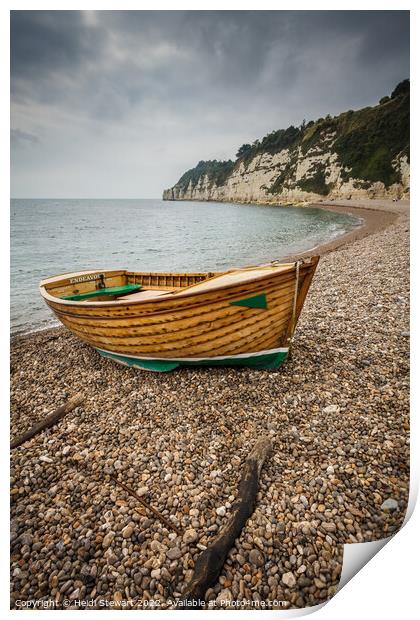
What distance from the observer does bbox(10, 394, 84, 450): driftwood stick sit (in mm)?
3816

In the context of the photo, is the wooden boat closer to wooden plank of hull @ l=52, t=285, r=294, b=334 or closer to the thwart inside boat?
wooden plank of hull @ l=52, t=285, r=294, b=334

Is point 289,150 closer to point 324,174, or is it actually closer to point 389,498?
point 324,174

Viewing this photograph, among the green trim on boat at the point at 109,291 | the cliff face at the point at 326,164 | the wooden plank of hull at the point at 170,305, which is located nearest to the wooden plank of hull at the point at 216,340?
the wooden plank of hull at the point at 170,305

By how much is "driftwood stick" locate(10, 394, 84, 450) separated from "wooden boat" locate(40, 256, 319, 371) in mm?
1090

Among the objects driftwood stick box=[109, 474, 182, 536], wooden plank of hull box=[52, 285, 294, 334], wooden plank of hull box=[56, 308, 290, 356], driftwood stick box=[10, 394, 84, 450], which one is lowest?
driftwood stick box=[109, 474, 182, 536]

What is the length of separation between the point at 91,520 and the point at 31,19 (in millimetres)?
5238

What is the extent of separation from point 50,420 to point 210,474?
8.28 feet

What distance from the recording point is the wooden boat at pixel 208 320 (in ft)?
12.9

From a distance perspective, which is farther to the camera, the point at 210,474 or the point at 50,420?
the point at 50,420

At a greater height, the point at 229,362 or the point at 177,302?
the point at 177,302

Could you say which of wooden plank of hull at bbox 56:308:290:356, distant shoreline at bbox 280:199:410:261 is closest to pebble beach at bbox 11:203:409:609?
wooden plank of hull at bbox 56:308:290:356

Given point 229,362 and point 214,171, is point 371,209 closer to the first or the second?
point 229,362

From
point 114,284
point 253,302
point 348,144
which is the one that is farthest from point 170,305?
point 348,144

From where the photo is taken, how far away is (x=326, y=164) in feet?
188
